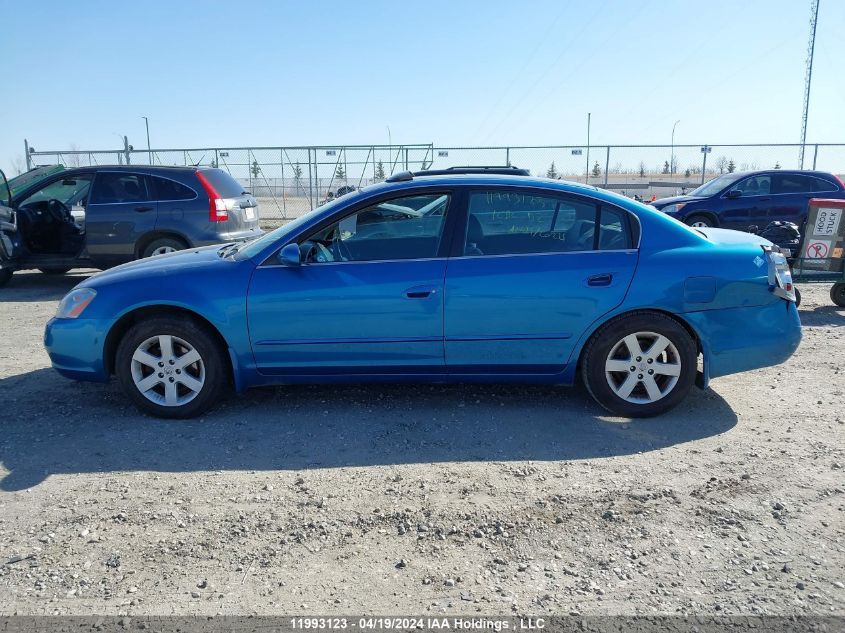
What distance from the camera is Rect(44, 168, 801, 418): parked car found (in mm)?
4531

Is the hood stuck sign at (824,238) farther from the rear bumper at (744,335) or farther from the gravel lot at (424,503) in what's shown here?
the rear bumper at (744,335)

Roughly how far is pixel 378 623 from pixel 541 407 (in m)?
2.52

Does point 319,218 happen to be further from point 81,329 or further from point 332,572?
point 332,572

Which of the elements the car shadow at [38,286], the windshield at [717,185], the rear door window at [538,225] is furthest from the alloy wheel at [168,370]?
the windshield at [717,185]

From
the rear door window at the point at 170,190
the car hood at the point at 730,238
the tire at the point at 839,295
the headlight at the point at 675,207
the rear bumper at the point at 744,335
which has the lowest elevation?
the tire at the point at 839,295

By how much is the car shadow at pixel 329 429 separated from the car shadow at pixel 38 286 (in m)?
4.86

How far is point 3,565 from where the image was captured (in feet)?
9.89

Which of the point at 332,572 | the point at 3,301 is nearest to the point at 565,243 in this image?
the point at 332,572

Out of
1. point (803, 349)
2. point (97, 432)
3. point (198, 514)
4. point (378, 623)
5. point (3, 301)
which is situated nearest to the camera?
point (378, 623)

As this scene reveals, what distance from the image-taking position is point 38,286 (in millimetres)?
10578

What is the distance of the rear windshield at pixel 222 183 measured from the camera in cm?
985

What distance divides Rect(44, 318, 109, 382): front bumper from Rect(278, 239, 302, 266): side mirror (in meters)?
1.30

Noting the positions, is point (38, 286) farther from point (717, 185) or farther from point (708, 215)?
point (717, 185)

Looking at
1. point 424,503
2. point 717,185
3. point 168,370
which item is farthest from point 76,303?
point 717,185
